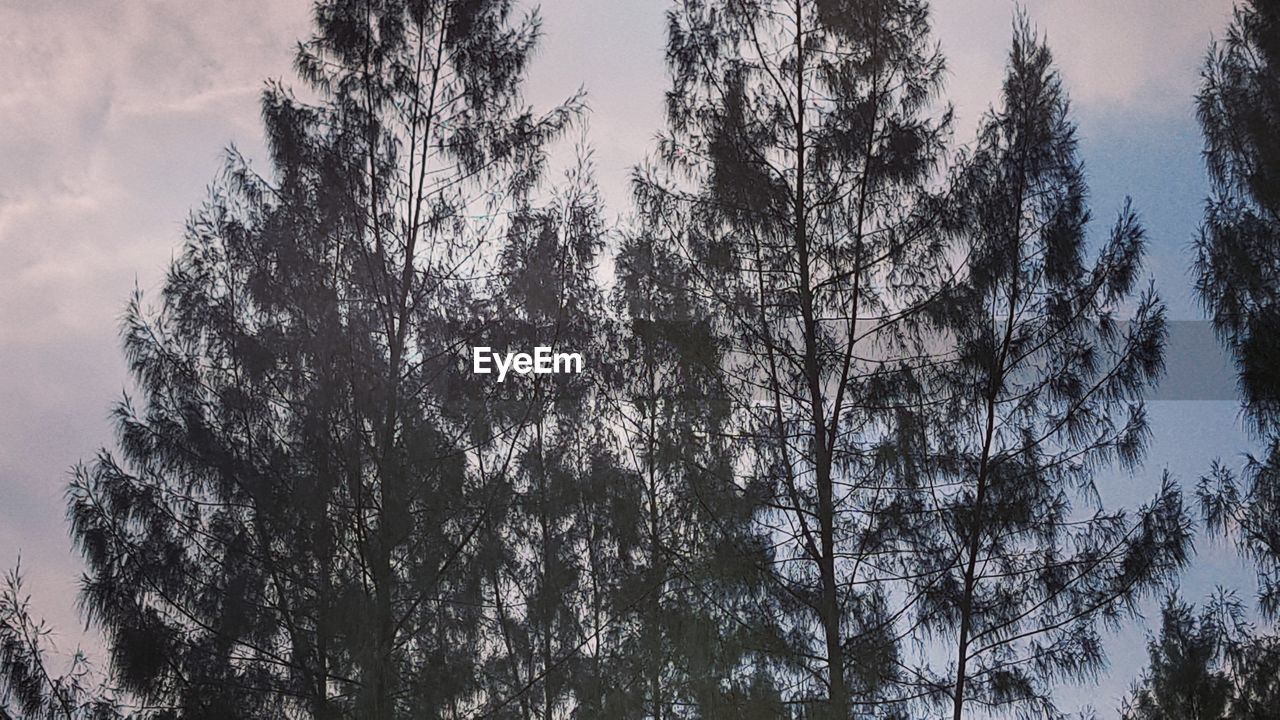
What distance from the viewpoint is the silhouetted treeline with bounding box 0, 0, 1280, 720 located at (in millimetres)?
6809

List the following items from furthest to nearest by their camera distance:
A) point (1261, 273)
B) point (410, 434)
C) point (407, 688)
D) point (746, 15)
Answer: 1. point (1261, 273)
2. point (746, 15)
3. point (410, 434)
4. point (407, 688)

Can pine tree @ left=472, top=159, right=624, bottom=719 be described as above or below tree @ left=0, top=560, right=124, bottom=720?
above

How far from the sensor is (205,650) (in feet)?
24.2

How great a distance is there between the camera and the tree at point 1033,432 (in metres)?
7.02

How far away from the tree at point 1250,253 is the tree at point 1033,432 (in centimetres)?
145

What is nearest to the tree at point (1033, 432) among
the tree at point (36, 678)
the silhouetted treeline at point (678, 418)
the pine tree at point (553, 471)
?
the silhouetted treeline at point (678, 418)

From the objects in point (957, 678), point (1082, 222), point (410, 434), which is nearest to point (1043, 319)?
point (1082, 222)

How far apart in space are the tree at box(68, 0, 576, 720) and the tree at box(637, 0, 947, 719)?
1156mm

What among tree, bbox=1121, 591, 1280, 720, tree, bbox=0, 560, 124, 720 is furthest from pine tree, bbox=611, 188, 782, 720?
tree, bbox=0, 560, 124, 720

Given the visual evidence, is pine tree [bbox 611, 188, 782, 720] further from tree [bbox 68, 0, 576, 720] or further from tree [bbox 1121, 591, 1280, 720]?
tree [bbox 1121, 591, 1280, 720]

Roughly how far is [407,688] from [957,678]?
3.29 metres

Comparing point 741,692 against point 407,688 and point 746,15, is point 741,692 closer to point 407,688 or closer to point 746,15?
point 407,688

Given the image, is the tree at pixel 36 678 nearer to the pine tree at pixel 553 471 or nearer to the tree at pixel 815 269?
the pine tree at pixel 553 471

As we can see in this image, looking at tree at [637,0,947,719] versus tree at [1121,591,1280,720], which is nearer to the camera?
tree at [637,0,947,719]
